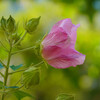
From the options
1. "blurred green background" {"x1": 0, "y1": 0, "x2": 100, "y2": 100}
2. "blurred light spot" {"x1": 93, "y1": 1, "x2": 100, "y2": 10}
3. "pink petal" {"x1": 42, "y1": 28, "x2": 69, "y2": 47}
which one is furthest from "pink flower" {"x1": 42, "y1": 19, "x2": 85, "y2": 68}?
"blurred light spot" {"x1": 93, "y1": 1, "x2": 100, "y2": 10}

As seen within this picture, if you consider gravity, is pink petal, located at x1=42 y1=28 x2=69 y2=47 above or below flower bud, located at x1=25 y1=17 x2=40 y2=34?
below

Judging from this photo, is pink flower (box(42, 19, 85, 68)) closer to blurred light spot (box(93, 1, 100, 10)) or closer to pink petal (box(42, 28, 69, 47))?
pink petal (box(42, 28, 69, 47))

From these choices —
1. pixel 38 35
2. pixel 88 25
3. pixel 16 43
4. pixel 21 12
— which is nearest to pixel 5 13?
pixel 21 12

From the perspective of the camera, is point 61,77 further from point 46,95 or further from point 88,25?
point 88,25

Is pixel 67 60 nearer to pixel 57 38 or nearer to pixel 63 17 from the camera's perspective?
pixel 57 38

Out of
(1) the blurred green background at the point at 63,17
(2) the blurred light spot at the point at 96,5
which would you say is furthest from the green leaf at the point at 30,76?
(2) the blurred light spot at the point at 96,5

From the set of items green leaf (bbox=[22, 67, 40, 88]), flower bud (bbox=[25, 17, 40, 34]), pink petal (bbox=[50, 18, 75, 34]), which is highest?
flower bud (bbox=[25, 17, 40, 34])

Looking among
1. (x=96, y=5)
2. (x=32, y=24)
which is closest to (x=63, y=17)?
(x=96, y=5)
